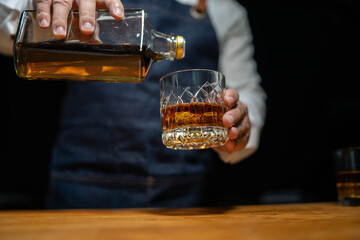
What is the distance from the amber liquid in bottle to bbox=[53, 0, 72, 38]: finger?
6 centimetres

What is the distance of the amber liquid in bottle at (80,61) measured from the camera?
31.6 inches

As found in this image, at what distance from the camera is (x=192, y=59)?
1445 millimetres

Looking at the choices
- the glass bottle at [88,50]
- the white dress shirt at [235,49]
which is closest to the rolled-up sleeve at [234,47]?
the white dress shirt at [235,49]

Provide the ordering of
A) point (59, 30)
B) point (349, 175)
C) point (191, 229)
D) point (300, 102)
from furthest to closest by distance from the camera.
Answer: point (300, 102) → point (349, 175) → point (59, 30) → point (191, 229)

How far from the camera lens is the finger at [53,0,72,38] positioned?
74 centimetres

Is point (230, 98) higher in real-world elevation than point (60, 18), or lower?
lower

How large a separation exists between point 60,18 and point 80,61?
0.12 m

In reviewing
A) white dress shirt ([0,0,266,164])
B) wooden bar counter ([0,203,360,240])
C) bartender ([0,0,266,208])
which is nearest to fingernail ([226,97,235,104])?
wooden bar counter ([0,203,360,240])

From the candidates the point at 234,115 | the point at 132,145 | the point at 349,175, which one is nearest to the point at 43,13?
the point at 234,115

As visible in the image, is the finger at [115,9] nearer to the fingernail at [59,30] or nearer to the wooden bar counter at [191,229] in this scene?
the fingernail at [59,30]

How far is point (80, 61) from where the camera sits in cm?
82

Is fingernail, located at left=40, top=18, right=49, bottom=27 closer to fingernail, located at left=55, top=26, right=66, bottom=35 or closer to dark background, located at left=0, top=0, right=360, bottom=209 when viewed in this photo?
fingernail, located at left=55, top=26, right=66, bottom=35

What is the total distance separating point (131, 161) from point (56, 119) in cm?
65

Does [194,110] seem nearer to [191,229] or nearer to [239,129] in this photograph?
[239,129]
